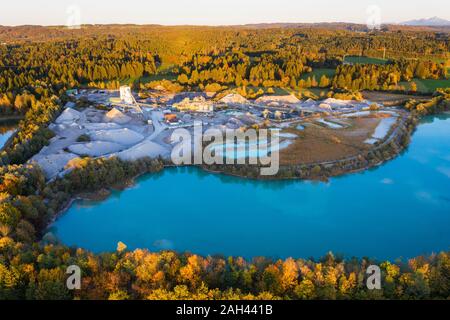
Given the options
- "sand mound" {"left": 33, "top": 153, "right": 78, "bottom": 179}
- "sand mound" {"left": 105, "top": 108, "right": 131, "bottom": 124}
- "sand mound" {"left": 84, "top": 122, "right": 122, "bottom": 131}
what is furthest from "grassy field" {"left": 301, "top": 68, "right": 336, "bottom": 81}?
"sand mound" {"left": 33, "top": 153, "right": 78, "bottom": 179}

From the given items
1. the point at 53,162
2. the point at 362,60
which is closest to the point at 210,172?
the point at 53,162

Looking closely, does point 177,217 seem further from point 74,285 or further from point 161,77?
point 161,77

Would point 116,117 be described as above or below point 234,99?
below

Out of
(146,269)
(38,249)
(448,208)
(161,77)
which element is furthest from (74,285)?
(161,77)

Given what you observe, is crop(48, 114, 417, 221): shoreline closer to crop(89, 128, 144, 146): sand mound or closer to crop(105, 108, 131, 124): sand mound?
crop(89, 128, 144, 146): sand mound

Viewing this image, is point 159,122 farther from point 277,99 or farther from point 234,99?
point 277,99

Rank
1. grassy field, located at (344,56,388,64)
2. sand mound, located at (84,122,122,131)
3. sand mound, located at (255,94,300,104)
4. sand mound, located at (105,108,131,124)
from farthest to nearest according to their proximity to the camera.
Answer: grassy field, located at (344,56,388,64) → sand mound, located at (255,94,300,104) → sand mound, located at (105,108,131,124) → sand mound, located at (84,122,122,131)

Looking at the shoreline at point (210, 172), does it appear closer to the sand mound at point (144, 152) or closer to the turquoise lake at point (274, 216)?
the turquoise lake at point (274, 216)

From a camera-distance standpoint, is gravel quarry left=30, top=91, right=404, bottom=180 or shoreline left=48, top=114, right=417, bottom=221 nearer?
shoreline left=48, top=114, right=417, bottom=221
